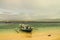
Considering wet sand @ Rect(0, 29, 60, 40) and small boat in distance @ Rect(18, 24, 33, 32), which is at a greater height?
small boat in distance @ Rect(18, 24, 33, 32)

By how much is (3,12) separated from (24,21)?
0.61 ft

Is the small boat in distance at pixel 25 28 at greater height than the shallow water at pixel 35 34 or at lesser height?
greater

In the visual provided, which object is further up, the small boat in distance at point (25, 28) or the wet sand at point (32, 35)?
the small boat in distance at point (25, 28)

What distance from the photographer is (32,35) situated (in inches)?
36.6

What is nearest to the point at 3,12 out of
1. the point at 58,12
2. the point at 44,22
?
the point at 44,22

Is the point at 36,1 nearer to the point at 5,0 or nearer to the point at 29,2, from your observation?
the point at 29,2

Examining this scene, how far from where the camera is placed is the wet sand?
0.89m

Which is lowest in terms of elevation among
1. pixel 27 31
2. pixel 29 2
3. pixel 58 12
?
pixel 27 31

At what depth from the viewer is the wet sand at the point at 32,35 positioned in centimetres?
89

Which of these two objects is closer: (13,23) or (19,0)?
(13,23)

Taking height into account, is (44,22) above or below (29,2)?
below

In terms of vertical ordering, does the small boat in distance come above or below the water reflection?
above

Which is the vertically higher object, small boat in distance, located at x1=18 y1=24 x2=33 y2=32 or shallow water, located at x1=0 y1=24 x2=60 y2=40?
small boat in distance, located at x1=18 y1=24 x2=33 y2=32

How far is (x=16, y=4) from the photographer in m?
1.12
